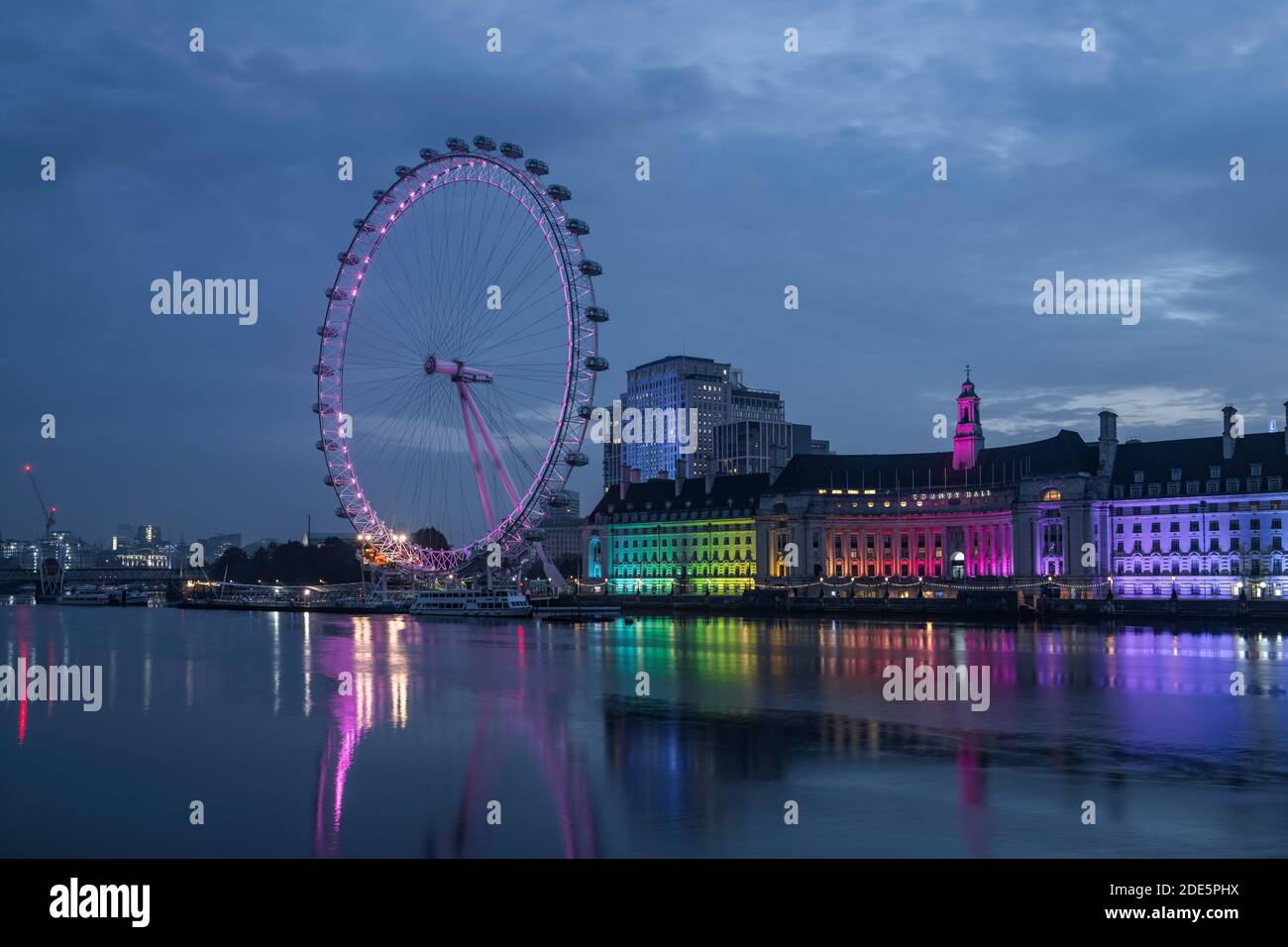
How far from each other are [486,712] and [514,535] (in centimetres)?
4296

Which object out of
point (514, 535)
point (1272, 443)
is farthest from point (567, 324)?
point (1272, 443)

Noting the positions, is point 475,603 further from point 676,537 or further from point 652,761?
point 652,761

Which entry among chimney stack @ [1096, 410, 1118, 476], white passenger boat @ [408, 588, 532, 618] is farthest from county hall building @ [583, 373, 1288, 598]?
white passenger boat @ [408, 588, 532, 618]

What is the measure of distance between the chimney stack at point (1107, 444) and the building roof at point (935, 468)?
6.57ft

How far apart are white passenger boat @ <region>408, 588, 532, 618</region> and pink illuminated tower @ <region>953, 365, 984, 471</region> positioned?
178ft

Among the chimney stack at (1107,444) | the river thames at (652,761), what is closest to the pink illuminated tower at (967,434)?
the chimney stack at (1107,444)

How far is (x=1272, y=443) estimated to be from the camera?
394ft

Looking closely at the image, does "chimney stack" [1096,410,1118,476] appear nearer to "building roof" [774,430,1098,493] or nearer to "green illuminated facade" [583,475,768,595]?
"building roof" [774,430,1098,493]

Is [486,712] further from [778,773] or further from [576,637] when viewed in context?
[576,637]

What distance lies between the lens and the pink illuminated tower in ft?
489

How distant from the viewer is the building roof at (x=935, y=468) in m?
134

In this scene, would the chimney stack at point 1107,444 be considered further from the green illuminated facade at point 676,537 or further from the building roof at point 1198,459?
the green illuminated facade at point 676,537

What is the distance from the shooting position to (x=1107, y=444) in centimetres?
12975

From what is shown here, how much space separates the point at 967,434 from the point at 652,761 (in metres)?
124
